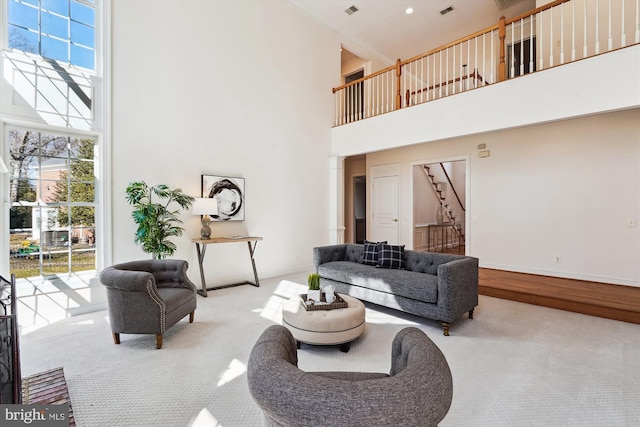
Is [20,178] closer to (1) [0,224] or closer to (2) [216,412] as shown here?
(1) [0,224]

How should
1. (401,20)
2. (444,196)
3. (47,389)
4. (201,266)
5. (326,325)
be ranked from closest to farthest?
(47,389) → (326,325) → (201,266) → (401,20) → (444,196)

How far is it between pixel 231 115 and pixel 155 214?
84.3 inches

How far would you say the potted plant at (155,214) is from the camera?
387 cm

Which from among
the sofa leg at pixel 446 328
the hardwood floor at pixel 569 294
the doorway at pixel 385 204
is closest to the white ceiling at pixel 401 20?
the doorway at pixel 385 204

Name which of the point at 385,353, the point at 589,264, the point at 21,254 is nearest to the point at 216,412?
the point at 385,353

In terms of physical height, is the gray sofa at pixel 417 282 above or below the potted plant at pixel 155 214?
below

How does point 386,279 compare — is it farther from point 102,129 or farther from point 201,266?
point 102,129

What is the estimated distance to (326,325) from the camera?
2.68 metres

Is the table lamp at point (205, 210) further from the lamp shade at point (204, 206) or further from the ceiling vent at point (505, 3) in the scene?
the ceiling vent at point (505, 3)

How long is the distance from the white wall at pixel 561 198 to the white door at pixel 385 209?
1.69m

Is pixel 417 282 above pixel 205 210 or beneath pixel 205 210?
beneath

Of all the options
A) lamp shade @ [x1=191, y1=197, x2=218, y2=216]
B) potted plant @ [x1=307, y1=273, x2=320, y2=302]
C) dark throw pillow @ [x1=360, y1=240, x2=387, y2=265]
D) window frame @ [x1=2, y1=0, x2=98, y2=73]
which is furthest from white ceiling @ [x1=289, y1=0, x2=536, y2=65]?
potted plant @ [x1=307, y1=273, x2=320, y2=302]

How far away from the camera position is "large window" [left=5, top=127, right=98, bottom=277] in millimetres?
3426

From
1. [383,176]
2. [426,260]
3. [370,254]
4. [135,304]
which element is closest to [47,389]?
[135,304]
